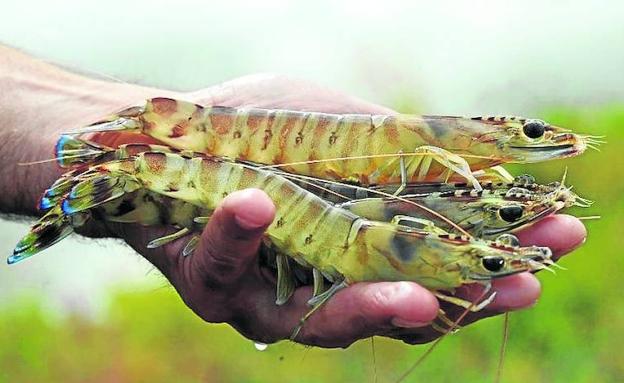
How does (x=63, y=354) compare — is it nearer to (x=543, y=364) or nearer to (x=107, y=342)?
(x=107, y=342)

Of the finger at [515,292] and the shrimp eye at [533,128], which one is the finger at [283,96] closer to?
the shrimp eye at [533,128]

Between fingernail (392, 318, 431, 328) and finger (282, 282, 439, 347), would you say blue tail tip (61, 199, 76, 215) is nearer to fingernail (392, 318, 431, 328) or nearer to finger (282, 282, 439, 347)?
finger (282, 282, 439, 347)

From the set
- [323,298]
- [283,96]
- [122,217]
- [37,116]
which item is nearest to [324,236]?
[323,298]

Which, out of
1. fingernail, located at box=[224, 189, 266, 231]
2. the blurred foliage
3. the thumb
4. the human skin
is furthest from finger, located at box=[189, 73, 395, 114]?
the blurred foliage

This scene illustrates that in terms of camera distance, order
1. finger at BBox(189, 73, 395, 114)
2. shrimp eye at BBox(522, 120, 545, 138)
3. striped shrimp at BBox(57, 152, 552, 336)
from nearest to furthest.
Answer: striped shrimp at BBox(57, 152, 552, 336), shrimp eye at BBox(522, 120, 545, 138), finger at BBox(189, 73, 395, 114)

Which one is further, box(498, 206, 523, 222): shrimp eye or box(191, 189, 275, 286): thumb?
box(498, 206, 523, 222): shrimp eye

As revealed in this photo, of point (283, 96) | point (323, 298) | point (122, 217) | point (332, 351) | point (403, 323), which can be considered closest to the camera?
point (403, 323)

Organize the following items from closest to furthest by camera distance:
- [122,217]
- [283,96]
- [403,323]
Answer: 1. [403,323]
2. [122,217]
3. [283,96]

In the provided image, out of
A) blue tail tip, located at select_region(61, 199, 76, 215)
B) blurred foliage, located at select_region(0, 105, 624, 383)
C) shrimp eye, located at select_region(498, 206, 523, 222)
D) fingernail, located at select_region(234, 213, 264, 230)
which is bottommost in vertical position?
blurred foliage, located at select_region(0, 105, 624, 383)

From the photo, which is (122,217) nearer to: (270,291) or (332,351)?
(270,291)
